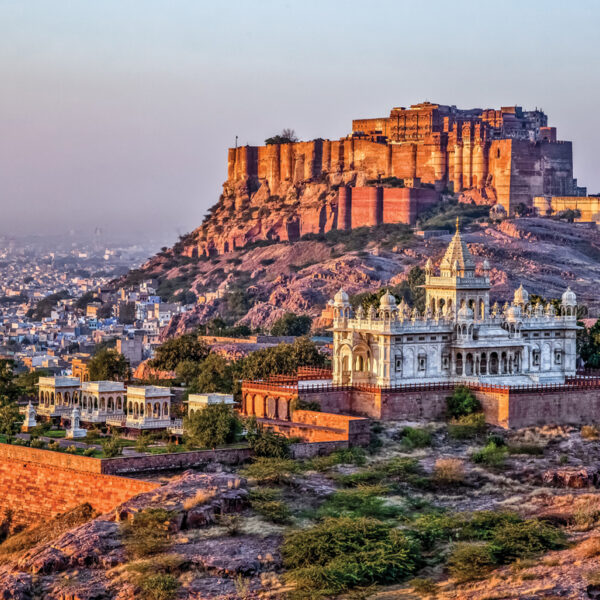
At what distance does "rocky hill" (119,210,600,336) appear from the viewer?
96562mm

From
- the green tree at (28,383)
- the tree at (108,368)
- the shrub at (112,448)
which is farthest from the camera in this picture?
the tree at (108,368)

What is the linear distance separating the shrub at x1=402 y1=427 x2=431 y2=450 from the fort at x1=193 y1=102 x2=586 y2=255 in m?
56.1

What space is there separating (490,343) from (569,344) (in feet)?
13.3

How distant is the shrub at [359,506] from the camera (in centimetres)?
4456

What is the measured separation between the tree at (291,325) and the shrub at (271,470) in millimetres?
38430

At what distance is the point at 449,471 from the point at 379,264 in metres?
52.4

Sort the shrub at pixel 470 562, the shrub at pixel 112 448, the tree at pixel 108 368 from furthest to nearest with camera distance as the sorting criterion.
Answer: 1. the tree at pixel 108 368
2. the shrub at pixel 112 448
3. the shrub at pixel 470 562

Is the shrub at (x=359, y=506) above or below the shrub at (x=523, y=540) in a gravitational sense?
above

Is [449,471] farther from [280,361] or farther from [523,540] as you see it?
[280,361]

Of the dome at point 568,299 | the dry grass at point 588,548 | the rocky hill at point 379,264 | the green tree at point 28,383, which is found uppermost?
the rocky hill at point 379,264

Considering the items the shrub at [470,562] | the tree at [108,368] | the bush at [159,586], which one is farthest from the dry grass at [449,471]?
the tree at [108,368]

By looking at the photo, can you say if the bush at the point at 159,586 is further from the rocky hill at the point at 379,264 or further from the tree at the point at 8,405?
the rocky hill at the point at 379,264

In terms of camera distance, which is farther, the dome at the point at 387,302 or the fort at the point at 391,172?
the fort at the point at 391,172

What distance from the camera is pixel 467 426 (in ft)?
177
